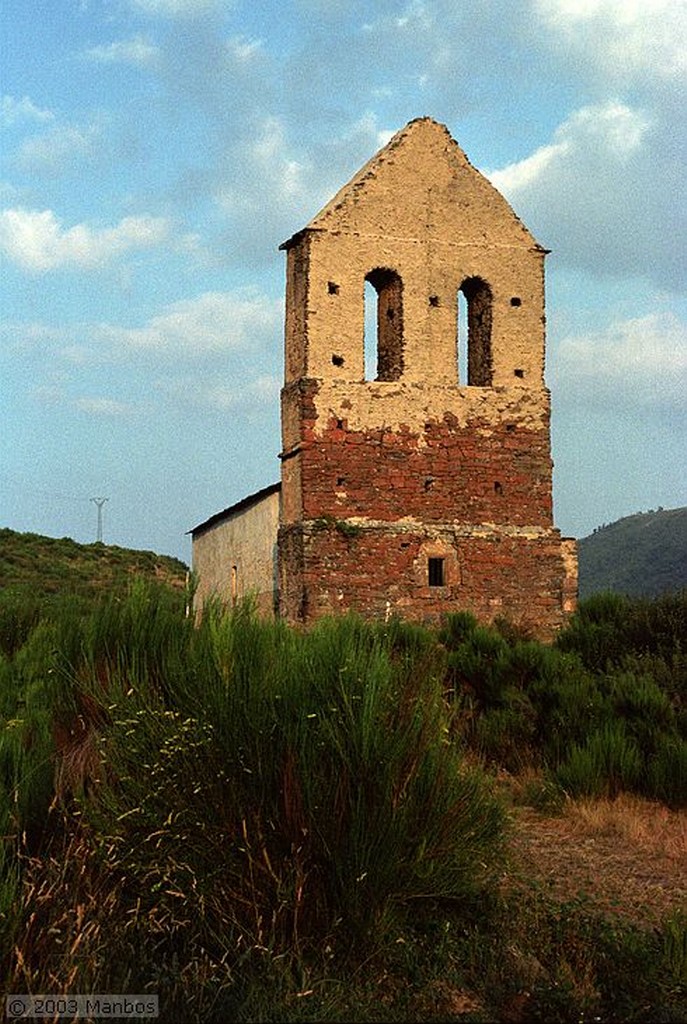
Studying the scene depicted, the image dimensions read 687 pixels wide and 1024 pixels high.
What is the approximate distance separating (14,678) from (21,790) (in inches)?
71.5

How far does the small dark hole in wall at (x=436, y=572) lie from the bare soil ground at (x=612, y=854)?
10.5 metres

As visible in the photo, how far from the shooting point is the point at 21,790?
4.50 m

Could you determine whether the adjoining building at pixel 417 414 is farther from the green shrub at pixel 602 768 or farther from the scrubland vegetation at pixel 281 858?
the scrubland vegetation at pixel 281 858

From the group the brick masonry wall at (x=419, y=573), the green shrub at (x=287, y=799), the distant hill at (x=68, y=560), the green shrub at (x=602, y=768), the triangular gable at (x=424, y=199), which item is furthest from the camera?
the distant hill at (x=68, y=560)

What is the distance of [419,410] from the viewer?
18.8 meters

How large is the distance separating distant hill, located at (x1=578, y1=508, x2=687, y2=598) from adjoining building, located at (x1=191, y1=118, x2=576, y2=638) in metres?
53.1

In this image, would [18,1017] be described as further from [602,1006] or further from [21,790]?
[602,1006]

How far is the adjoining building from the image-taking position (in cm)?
1811

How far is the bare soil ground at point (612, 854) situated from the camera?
563cm

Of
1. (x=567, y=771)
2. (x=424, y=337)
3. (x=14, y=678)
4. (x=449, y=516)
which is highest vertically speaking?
(x=424, y=337)

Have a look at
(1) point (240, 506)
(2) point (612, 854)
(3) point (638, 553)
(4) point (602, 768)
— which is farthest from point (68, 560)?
(3) point (638, 553)

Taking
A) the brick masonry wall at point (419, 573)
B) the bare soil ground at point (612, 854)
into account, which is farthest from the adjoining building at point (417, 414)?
the bare soil ground at point (612, 854)

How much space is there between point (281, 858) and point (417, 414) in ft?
49.0

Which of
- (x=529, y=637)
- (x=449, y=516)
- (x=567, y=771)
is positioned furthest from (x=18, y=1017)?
(x=449, y=516)
